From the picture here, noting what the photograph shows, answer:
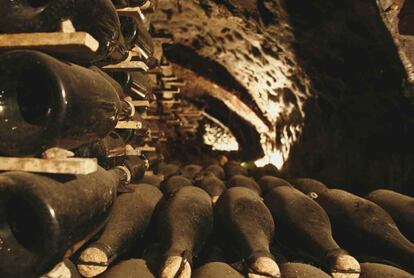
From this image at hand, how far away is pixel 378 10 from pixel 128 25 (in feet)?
4.97

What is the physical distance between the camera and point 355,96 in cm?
261

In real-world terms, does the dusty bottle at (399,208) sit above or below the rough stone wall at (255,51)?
below

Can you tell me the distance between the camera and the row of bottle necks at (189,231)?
791 mm

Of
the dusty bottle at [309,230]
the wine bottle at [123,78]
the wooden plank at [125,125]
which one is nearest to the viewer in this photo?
the dusty bottle at [309,230]

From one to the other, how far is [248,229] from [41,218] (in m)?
0.80

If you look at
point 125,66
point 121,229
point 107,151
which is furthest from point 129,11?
point 121,229

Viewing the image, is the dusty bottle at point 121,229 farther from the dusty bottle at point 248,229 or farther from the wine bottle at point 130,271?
the dusty bottle at point 248,229

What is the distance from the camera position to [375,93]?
7.89 ft

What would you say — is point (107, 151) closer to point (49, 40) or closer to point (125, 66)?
point (125, 66)

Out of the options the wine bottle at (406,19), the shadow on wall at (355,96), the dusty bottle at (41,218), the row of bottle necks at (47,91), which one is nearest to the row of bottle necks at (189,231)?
the dusty bottle at (41,218)

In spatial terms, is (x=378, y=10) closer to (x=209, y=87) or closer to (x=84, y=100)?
(x=84, y=100)

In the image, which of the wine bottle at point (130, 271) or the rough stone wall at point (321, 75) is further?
the rough stone wall at point (321, 75)

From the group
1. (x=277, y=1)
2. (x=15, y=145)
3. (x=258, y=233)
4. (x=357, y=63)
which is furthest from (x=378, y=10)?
(x=15, y=145)

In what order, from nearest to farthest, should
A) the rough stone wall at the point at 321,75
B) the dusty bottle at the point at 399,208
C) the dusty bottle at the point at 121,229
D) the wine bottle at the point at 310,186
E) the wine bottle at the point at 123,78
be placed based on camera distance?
1. the dusty bottle at the point at 121,229
2. the dusty bottle at the point at 399,208
3. the wine bottle at the point at 123,78
4. the wine bottle at the point at 310,186
5. the rough stone wall at the point at 321,75
